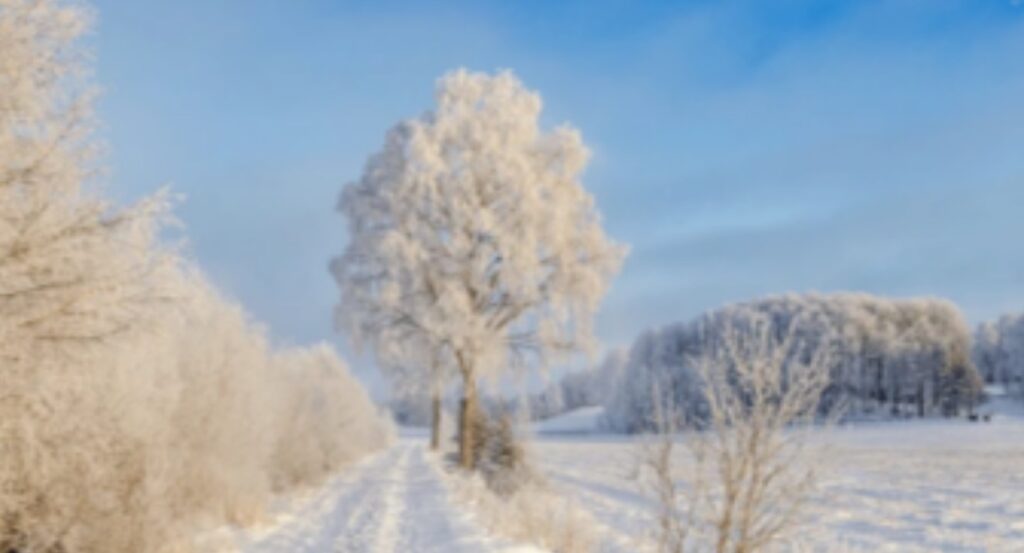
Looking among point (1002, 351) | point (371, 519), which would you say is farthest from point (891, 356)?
point (371, 519)

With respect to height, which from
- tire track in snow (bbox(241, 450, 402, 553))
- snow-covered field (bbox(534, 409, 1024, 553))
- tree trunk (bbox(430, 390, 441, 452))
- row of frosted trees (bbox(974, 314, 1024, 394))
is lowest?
snow-covered field (bbox(534, 409, 1024, 553))

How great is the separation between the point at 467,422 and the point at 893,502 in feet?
30.0

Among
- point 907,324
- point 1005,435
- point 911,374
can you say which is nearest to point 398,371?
point 1005,435

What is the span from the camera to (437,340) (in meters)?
20.5

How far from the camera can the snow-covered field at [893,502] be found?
1255cm

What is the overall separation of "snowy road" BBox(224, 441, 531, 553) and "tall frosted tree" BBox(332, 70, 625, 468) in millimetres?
3220

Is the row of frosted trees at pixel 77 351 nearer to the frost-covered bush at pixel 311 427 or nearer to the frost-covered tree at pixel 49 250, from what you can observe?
the frost-covered tree at pixel 49 250

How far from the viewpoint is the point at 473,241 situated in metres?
20.2

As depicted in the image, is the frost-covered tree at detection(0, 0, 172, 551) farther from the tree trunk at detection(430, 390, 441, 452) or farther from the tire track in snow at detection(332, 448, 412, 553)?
the tree trunk at detection(430, 390, 441, 452)

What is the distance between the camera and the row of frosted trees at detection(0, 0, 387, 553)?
20.4ft

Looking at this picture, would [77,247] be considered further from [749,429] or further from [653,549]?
[653,549]

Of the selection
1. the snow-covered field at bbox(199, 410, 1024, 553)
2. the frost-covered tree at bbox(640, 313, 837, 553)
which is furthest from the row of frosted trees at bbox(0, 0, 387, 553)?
the frost-covered tree at bbox(640, 313, 837, 553)

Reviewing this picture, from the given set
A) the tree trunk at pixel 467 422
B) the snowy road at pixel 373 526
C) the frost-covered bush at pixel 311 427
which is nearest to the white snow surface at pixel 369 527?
the snowy road at pixel 373 526

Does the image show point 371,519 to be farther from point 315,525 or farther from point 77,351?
point 77,351
